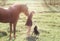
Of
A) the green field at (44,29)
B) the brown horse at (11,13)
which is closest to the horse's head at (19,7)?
the brown horse at (11,13)

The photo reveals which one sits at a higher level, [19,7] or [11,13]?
[19,7]

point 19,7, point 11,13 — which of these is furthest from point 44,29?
point 11,13

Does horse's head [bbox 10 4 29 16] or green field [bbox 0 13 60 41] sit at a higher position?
horse's head [bbox 10 4 29 16]

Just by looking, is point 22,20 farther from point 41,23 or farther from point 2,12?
point 2,12

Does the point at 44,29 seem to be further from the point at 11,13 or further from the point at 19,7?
the point at 11,13

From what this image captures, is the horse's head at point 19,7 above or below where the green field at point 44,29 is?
above

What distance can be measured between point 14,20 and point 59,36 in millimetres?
1839

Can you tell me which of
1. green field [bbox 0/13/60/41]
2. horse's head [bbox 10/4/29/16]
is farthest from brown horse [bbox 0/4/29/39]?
green field [bbox 0/13/60/41]

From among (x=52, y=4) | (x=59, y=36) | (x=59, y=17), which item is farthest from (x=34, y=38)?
(x=52, y=4)

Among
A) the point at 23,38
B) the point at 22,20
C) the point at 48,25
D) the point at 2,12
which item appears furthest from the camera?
the point at 22,20

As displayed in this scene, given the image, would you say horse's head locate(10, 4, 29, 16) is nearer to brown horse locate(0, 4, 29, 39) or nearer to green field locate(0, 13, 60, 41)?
brown horse locate(0, 4, 29, 39)

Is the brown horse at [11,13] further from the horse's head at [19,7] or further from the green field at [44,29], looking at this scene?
the green field at [44,29]

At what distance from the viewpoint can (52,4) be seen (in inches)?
603

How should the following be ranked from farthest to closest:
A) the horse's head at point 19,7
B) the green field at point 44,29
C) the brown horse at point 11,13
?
the green field at point 44,29
the horse's head at point 19,7
the brown horse at point 11,13
